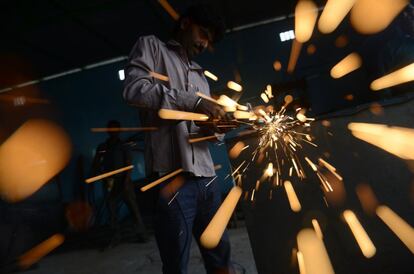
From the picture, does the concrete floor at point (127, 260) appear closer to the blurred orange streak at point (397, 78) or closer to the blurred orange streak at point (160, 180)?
the blurred orange streak at point (160, 180)

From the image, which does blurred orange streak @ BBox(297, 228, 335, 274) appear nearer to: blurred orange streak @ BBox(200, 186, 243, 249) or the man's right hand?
blurred orange streak @ BBox(200, 186, 243, 249)

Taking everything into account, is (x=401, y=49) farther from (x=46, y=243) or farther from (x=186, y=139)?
(x=46, y=243)

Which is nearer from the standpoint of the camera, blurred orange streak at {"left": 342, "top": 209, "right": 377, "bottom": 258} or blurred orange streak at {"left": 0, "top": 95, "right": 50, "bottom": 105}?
blurred orange streak at {"left": 342, "top": 209, "right": 377, "bottom": 258}

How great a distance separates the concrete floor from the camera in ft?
8.65

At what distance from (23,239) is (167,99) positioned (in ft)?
13.6

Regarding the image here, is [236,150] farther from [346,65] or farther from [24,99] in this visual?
[24,99]

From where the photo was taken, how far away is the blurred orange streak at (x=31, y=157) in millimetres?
4906

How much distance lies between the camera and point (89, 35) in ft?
18.0

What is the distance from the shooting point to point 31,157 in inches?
221

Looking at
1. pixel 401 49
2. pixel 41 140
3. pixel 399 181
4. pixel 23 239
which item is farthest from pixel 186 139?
pixel 41 140

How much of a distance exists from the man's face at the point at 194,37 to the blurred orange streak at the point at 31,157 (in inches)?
174

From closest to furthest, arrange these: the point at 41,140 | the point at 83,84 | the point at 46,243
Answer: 1. the point at 46,243
2. the point at 41,140
3. the point at 83,84

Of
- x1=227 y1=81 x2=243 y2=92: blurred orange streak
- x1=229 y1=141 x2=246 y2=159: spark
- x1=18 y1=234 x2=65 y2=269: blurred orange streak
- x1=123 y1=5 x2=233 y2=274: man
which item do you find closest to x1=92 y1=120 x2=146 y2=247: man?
x1=18 y1=234 x2=65 y2=269: blurred orange streak

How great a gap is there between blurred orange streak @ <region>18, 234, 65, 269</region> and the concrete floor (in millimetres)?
155
